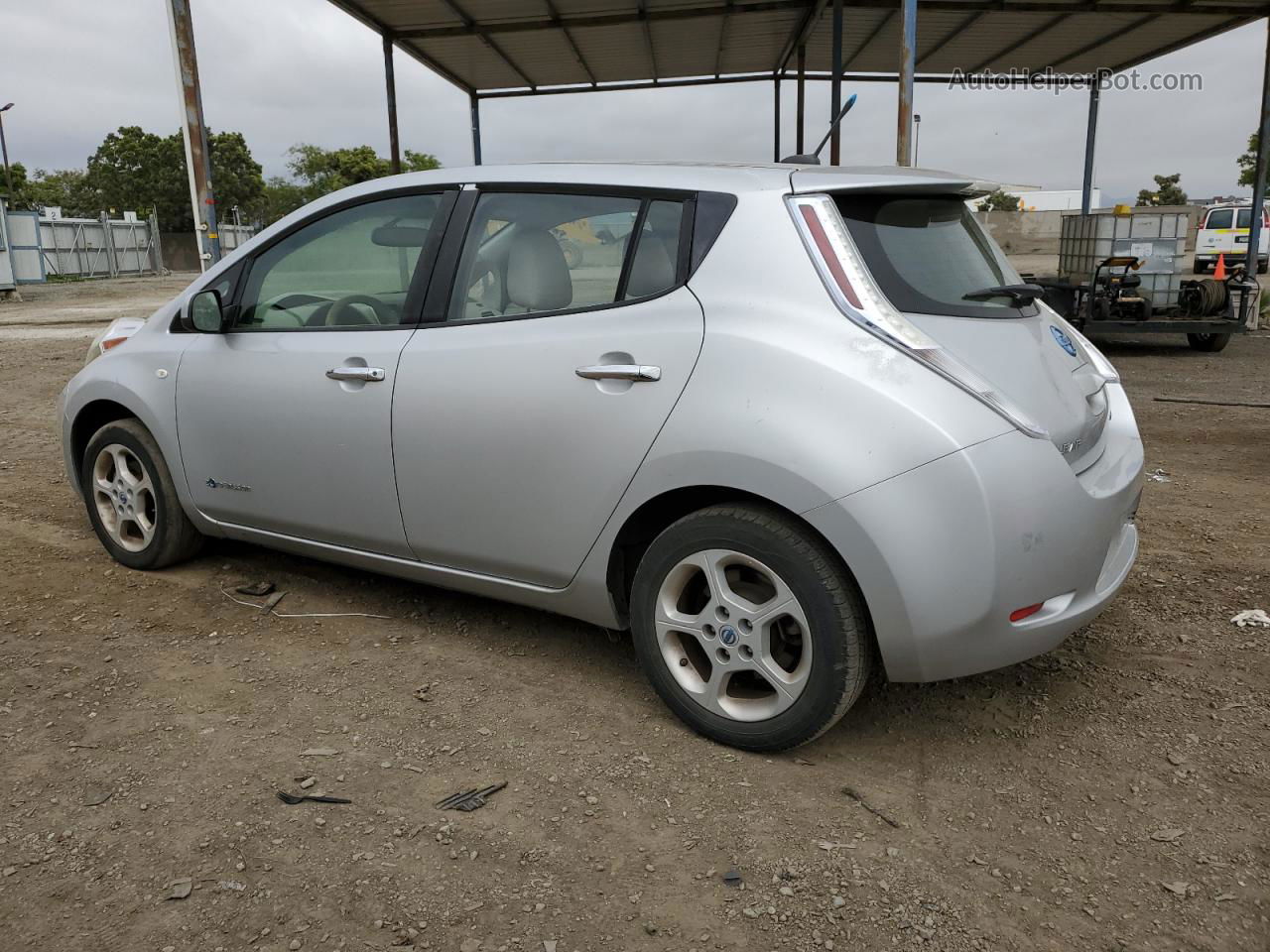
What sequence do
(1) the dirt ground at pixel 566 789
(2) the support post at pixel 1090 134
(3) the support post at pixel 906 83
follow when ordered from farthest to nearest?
1. (2) the support post at pixel 1090 134
2. (3) the support post at pixel 906 83
3. (1) the dirt ground at pixel 566 789

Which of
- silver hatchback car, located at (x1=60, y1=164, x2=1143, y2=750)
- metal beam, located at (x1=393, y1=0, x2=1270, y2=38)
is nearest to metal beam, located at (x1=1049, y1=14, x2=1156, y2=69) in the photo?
metal beam, located at (x1=393, y1=0, x2=1270, y2=38)

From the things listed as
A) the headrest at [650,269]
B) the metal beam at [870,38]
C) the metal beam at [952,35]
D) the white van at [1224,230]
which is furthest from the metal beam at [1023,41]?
the white van at [1224,230]

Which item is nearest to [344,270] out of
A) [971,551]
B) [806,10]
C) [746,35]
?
[971,551]

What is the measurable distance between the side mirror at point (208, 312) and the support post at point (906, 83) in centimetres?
690

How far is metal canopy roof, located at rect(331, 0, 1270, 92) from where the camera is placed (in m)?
11.4

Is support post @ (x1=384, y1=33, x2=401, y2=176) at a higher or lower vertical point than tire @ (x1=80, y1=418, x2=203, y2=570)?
higher

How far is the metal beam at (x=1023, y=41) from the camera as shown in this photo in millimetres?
12047

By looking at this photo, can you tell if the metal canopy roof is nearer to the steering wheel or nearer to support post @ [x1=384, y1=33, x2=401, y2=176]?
support post @ [x1=384, y1=33, x2=401, y2=176]

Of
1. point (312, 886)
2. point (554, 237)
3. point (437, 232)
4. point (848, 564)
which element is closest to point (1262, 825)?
point (848, 564)

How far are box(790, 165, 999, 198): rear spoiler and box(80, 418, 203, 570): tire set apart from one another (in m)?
2.78

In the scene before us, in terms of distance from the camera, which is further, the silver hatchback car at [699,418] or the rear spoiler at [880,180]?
the rear spoiler at [880,180]

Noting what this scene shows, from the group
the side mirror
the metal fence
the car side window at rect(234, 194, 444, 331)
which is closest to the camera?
the car side window at rect(234, 194, 444, 331)

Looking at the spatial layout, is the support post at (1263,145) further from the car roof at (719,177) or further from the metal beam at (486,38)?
the car roof at (719,177)

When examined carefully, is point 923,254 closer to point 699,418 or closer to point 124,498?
point 699,418
